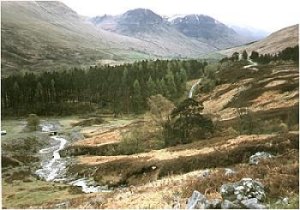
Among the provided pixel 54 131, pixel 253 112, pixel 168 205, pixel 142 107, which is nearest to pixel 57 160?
pixel 54 131

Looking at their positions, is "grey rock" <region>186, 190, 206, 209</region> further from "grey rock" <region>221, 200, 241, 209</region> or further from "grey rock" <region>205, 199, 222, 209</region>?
"grey rock" <region>221, 200, 241, 209</region>

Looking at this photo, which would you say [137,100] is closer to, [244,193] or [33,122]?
[33,122]

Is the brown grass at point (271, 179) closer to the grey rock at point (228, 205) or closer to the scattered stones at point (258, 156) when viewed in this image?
the grey rock at point (228, 205)

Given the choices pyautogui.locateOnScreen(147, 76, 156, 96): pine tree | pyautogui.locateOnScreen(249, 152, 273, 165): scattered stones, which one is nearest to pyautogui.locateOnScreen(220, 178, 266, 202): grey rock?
pyautogui.locateOnScreen(249, 152, 273, 165): scattered stones

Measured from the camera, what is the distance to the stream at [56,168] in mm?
33369

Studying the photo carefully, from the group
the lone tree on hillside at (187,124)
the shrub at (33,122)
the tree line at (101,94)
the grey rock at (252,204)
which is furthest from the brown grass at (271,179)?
the shrub at (33,122)

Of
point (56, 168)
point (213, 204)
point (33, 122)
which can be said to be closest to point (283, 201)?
point (213, 204)

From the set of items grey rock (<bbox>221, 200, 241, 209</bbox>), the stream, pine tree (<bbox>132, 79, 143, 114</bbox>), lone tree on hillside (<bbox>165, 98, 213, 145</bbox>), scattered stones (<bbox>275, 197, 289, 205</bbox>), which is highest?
pine tree (<bbox>132, 79, 143, 114</bbox>)

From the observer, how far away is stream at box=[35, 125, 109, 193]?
1314 inches

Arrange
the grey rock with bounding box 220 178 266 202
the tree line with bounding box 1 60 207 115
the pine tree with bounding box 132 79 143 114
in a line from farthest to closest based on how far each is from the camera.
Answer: the tree line with bounding box 1 60 207 115, the pine tree with bounding box 132 79 143 114, the grey rock with bounding box 220 178 266 202

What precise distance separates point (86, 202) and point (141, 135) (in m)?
23.6

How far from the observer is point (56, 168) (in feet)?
144

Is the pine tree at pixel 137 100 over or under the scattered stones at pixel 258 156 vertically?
over

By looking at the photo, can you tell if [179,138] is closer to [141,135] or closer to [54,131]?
[141,135]
